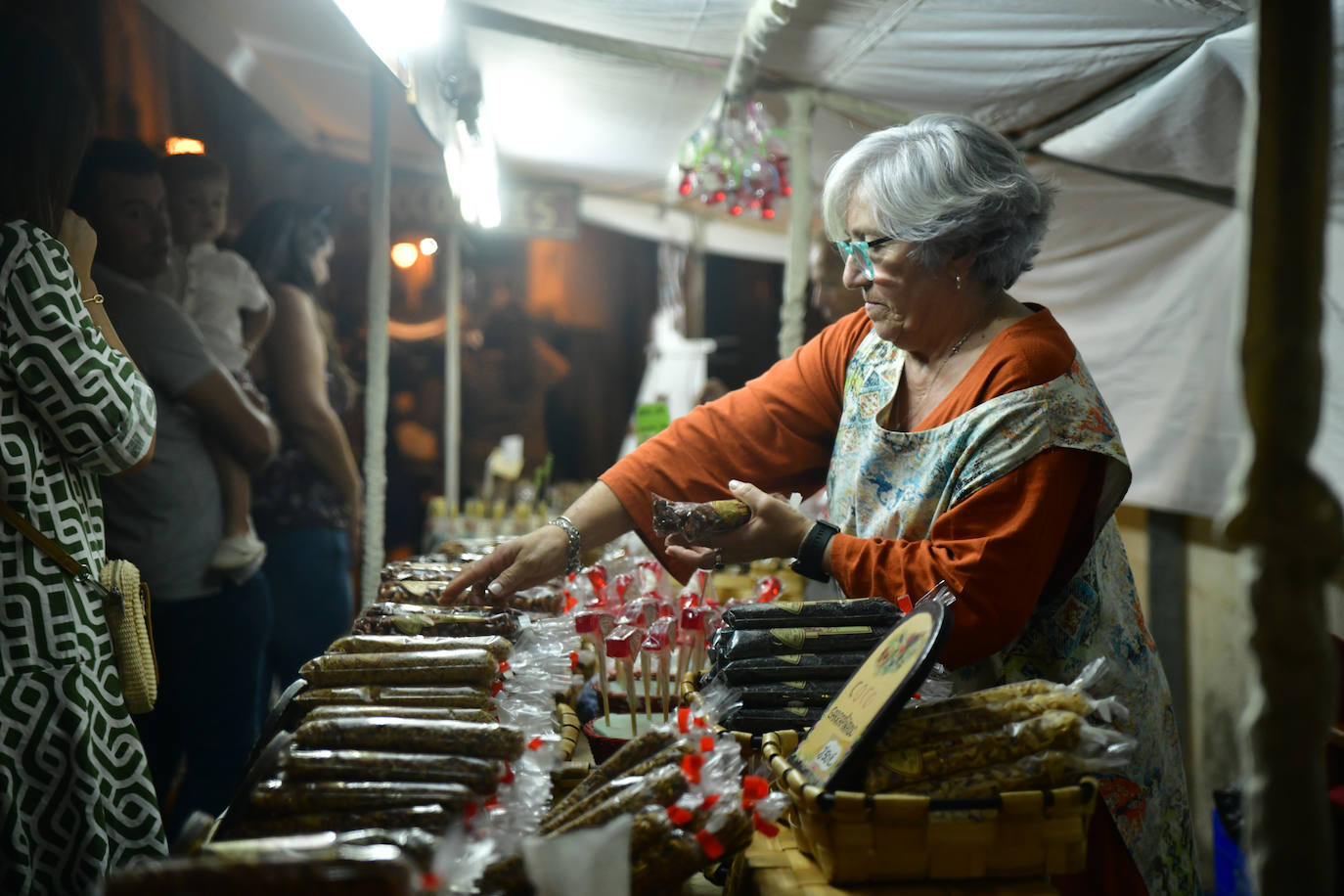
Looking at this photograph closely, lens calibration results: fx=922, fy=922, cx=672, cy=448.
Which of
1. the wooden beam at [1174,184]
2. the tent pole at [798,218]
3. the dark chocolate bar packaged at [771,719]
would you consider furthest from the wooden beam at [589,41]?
the dark chocolate bar packaged at [771,719]

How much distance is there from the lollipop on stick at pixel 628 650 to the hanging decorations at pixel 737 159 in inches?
109

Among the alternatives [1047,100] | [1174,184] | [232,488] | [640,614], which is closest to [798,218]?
[1047,100]

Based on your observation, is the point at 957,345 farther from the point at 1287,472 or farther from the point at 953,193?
the point at 1287,472

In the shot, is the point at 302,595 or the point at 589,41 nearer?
the point at 589,41

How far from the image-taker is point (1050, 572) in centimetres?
170

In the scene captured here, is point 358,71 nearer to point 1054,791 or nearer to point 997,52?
point 997,52

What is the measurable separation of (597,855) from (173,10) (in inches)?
125

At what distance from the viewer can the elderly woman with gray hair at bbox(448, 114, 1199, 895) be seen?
1631 millimetres

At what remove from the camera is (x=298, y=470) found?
3.92 meters

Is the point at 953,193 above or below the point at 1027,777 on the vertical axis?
above

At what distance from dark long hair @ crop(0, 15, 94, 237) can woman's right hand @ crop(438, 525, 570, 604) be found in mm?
1080

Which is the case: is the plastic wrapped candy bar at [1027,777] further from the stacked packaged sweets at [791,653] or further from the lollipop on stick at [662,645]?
the lollipop on stick at [662,645]

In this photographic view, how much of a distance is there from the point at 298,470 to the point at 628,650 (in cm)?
266

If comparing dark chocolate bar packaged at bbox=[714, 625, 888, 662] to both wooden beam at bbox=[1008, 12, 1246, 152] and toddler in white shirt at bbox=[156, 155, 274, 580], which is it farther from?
toddler in white shirt at bbox=[156, 155, 274, 580]
